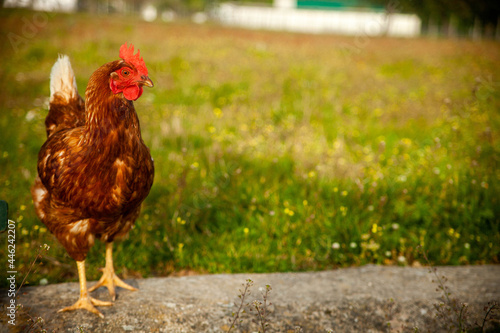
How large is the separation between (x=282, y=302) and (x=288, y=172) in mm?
2085

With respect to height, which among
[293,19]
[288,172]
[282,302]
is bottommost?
[282,302]

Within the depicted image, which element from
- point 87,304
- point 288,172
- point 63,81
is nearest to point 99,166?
point 87,304

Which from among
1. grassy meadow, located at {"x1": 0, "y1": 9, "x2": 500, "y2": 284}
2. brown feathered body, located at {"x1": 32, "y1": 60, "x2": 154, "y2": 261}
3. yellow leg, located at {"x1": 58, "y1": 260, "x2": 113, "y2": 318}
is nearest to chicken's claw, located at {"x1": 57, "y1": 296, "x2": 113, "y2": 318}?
yellow leg, located at {"x1": 58, "y1": 260, "x2": 113, "y2": 318}

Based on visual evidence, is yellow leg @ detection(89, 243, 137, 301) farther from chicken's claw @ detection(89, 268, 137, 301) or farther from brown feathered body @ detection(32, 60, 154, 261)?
brown feathered body @ detection(32, 60, 154, 261)

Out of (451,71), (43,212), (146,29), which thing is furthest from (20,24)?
(451,71)

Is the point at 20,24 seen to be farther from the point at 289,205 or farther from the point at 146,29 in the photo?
the point at 289,205

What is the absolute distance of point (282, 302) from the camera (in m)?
2.51

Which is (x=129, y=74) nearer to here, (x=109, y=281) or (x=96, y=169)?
(x=96, y=169)

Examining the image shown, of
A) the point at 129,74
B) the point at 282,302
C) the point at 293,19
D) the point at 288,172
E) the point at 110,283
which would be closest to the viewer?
the point at 129,74

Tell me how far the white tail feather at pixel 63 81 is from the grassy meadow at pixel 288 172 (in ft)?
3.83

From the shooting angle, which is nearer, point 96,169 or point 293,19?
point 96,169

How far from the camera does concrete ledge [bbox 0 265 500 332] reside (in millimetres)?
2287

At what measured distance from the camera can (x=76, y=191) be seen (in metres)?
2.21

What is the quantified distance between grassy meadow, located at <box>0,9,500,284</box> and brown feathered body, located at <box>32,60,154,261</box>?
2.72ft
